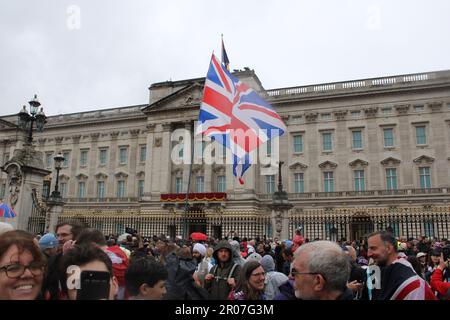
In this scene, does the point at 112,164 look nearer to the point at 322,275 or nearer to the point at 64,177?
the point at 64,177

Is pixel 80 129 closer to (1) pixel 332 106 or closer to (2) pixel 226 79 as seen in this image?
(1) pixel 332 106

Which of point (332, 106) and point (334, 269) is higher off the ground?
point (332, 106)

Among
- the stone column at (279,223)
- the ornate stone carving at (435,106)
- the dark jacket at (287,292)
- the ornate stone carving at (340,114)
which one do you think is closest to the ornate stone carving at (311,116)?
the ornate stone carving at (340,114)

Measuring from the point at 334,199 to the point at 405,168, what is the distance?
7.12 metres

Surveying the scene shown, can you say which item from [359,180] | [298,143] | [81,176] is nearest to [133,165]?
[81,176]

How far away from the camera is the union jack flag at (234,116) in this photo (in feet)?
39.7

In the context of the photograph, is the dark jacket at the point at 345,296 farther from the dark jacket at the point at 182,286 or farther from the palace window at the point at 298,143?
the palace window at the point at 298,143

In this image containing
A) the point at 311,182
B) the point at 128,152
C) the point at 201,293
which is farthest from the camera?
the point at 128,152

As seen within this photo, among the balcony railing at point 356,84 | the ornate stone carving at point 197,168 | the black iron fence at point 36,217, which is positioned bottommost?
the black iron fence at point 36,217

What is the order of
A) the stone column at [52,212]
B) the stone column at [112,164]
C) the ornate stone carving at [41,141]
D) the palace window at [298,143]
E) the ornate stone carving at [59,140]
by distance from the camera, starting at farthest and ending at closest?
the ornate stone carving at [41,141]
the ornate stone carving at [59,140]
the stone column at [112,164]
the palace window at [298,143]
the stone column at [52,212]

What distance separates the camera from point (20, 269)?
248cm

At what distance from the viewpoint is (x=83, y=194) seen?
47969 millimetres

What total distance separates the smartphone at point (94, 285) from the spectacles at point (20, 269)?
285 millimetres
